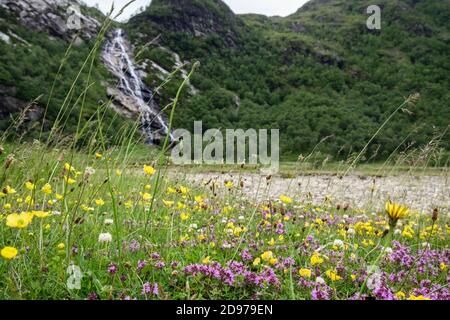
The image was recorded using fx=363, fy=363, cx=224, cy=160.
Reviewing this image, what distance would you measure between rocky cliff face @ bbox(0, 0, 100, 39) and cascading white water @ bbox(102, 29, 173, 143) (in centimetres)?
496

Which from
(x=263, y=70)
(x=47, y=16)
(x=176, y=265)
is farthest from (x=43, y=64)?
(x=176, y=265)

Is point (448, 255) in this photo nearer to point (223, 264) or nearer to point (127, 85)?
point (223, 264)

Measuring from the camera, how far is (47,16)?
5875cm

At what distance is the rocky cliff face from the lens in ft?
183

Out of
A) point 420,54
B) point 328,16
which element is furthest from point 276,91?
point 328,16

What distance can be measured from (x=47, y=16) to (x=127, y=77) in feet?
72.3

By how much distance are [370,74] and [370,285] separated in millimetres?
87305

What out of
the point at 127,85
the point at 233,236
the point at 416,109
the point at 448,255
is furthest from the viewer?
the point at 416,109

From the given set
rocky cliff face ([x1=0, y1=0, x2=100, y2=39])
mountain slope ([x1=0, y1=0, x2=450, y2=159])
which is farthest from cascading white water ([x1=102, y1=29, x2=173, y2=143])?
rocky cliff face ([x1=0, y1=0, x2=100, y2=39])

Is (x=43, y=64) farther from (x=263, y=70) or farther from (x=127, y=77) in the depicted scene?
(x=263, y=70)

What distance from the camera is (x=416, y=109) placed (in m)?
64.0

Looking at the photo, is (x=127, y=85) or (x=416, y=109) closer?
(x=127, y=85)

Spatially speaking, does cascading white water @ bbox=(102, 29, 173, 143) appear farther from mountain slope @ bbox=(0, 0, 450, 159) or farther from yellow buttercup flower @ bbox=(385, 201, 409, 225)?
yellow buttercup flower @ bbox=(385, 201, 409, 225)

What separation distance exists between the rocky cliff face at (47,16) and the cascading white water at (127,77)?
4.96 meters
